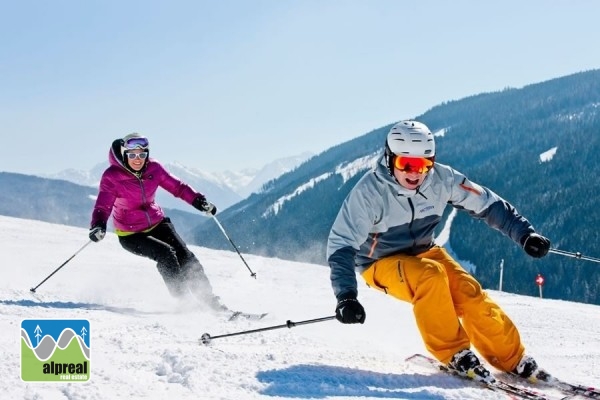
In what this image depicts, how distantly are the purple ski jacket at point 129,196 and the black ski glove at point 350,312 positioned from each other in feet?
12.7

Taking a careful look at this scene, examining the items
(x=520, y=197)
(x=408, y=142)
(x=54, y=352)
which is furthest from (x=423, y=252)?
(x=520, y=197)

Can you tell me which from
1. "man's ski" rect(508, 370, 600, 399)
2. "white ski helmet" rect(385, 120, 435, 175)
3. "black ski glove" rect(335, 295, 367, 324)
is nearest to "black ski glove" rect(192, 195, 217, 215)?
"white ski helmet" rect(385, 120, 435, 175)

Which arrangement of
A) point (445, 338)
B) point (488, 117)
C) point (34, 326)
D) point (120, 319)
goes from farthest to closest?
point (488, 117) → point (120, 319) → point (34, 326) → point (445, 338)

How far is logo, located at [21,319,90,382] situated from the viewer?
3.13 m

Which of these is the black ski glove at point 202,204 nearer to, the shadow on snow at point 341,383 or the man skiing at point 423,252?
the man skiing at point 423,252

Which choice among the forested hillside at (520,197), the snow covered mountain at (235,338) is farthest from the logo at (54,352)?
the forested hillside at (520,197)

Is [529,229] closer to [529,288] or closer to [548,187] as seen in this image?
[529,288]

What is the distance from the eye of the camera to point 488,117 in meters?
190

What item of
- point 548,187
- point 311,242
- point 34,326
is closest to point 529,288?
point 548,187

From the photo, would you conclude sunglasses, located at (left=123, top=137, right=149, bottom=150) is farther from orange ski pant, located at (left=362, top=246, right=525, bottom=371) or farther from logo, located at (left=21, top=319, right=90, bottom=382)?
orange ski pant, located at (left=362, top=246, right=525, bottom=371)

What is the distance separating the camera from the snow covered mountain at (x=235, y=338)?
3113mm

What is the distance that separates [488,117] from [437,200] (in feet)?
645

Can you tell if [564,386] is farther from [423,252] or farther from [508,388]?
[423,252]

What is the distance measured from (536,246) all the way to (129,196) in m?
4.58
